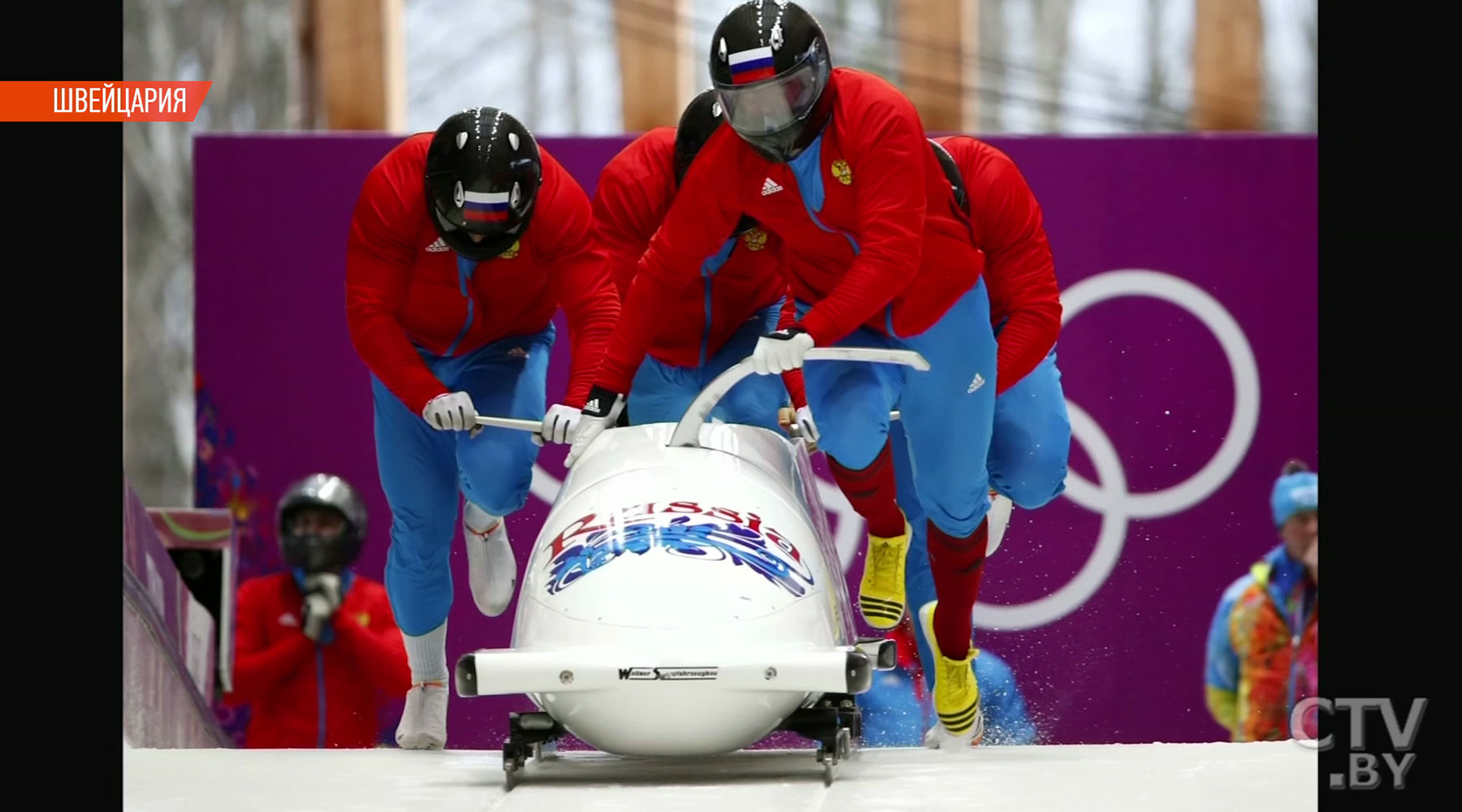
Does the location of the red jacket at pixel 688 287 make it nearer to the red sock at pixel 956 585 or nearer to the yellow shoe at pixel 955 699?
the red sock at pixel 956 585

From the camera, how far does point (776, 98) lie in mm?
3949

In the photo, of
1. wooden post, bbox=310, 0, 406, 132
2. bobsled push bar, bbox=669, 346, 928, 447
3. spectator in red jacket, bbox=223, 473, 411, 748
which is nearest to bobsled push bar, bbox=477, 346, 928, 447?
bobsled push bar, bbox=669, 346, 928, 447

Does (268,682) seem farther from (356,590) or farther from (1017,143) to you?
(1017,143)

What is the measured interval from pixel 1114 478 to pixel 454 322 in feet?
7.86

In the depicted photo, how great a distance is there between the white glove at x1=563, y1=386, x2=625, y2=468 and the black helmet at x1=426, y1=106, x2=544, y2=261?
2.01 ft

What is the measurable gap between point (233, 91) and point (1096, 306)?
338 inches

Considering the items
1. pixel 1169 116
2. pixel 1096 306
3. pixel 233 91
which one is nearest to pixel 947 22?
pixel 1096 306

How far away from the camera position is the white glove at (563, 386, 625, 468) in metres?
4.14

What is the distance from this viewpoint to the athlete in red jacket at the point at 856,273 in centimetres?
396

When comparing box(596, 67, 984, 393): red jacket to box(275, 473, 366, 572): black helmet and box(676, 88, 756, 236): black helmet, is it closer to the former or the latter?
box(676, 88, 756, 236): black helmet

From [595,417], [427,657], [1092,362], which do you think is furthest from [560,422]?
[1092,362]

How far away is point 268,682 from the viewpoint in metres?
5.91

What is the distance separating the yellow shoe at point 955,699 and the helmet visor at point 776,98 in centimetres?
129

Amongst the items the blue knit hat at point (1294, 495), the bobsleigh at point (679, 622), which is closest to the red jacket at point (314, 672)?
the bobsleigh at point (679, 622)
